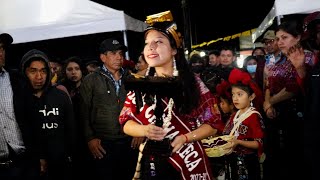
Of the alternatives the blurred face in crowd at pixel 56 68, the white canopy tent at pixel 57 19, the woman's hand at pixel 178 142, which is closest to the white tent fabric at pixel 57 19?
the white canopy tent at pixel 57 19

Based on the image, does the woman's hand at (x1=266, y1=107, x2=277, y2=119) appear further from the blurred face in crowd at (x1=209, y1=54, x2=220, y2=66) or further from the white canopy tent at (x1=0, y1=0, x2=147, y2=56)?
the blurred face in crowd at (x1=209, y1=54, x2=220, y2=66)

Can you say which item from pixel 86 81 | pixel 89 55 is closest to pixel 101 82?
pixel 86 81

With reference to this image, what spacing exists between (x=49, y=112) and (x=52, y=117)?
0.07m

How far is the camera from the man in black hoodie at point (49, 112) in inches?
181

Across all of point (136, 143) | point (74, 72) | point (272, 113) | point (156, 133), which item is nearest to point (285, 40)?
point (272, 113)

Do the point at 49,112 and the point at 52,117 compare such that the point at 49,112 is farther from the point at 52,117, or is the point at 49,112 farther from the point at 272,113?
the point at 272,113

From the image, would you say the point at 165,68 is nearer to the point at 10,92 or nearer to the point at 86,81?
the point at 10,92

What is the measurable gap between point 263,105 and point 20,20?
18.5ft

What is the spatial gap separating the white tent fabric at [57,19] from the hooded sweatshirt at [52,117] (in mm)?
3077

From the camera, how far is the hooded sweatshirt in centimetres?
460

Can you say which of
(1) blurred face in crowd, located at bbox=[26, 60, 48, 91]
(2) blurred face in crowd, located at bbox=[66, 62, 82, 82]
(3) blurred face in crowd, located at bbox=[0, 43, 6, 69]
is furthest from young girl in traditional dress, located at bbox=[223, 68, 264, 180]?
(2) blurred face in crowd, located at bbox=[66, 62, 82, 82]

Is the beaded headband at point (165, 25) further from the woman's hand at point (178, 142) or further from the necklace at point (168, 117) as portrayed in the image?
the woman's hand at point (178, 142)

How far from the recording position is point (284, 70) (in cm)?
526

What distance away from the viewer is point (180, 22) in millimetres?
28344
